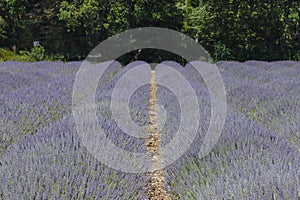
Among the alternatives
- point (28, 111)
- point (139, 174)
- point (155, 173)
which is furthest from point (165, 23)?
point (139, 174)

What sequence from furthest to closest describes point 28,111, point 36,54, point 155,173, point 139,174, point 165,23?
point 165,23
point 36,54
point 28,111
point 155,173
point 139,174

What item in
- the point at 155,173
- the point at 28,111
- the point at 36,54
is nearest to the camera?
the point at 155,173

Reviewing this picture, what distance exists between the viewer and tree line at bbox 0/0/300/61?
13570mm

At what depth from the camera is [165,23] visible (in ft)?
53.0

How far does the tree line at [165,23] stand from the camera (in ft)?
44.5

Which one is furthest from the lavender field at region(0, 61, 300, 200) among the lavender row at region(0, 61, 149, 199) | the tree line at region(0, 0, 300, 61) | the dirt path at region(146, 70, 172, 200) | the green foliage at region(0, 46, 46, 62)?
the green foliage at region(0, 46, 46, 62)

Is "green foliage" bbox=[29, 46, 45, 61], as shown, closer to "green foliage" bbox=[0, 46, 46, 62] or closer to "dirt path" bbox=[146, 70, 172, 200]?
"green foliage" bbox=[0, 46, 46, 62]

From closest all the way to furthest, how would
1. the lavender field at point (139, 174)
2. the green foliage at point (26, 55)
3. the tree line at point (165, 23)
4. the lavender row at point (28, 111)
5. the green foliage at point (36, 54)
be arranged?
the lavender field at point (139, 174), the lavender row at point (28, 111), the tree line at point (165, 23), the green foliage at point (26, 55), the green foliage at point (36, 54)

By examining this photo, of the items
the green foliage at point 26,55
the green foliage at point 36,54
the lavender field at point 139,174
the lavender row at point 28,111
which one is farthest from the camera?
the green foliage at point 36,54

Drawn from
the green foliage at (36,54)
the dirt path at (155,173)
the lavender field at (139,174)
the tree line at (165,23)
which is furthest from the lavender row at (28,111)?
the green foliage at (36,54)

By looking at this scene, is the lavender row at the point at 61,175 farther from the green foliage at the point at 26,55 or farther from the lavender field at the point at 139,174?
the green foliage at the point at 26,55

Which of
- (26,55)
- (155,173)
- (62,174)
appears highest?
(62,174)

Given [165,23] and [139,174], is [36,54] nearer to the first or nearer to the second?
[165,23]

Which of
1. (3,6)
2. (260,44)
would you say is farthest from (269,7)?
(3,6)
